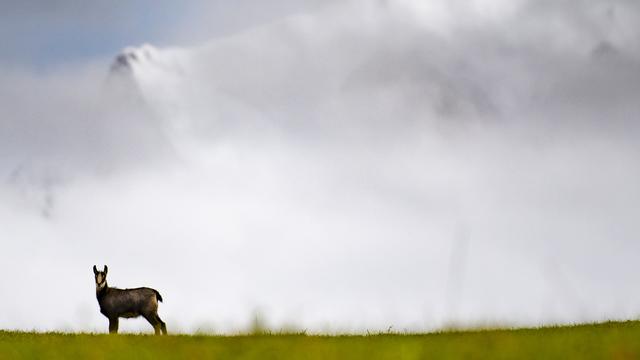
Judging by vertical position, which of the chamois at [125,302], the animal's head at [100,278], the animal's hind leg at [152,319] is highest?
the animal's head at [100,278]

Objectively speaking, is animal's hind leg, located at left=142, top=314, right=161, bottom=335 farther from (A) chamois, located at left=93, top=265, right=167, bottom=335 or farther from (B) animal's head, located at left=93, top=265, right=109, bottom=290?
(B) animal's head, located at left=93, top=265, right=109, bottom=290

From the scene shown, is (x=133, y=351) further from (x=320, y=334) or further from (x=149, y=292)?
(x=149, y=292)

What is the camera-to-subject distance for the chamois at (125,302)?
24688 mm

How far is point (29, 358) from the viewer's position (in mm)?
14469

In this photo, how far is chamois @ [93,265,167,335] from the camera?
24.7m

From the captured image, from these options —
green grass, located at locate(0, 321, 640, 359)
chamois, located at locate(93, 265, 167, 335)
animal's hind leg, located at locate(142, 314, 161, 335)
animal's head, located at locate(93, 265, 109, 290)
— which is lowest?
green grass, located at locate(0, 321, 640, 359)

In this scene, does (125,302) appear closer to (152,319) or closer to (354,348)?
(152,319)

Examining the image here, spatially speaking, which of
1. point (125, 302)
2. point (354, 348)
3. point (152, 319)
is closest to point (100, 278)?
point (125, 302)

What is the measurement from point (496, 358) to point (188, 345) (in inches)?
214

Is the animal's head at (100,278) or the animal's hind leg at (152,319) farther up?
the animal's head at (100,278)

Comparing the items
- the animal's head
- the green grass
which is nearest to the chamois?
the animal's head

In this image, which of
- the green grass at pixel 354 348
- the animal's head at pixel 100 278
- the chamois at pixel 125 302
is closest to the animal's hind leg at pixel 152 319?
the chamois at pixel 125 302

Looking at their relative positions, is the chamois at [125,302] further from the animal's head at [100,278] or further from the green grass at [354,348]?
the green grass at [354,348]

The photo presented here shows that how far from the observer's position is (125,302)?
24.9 meters
